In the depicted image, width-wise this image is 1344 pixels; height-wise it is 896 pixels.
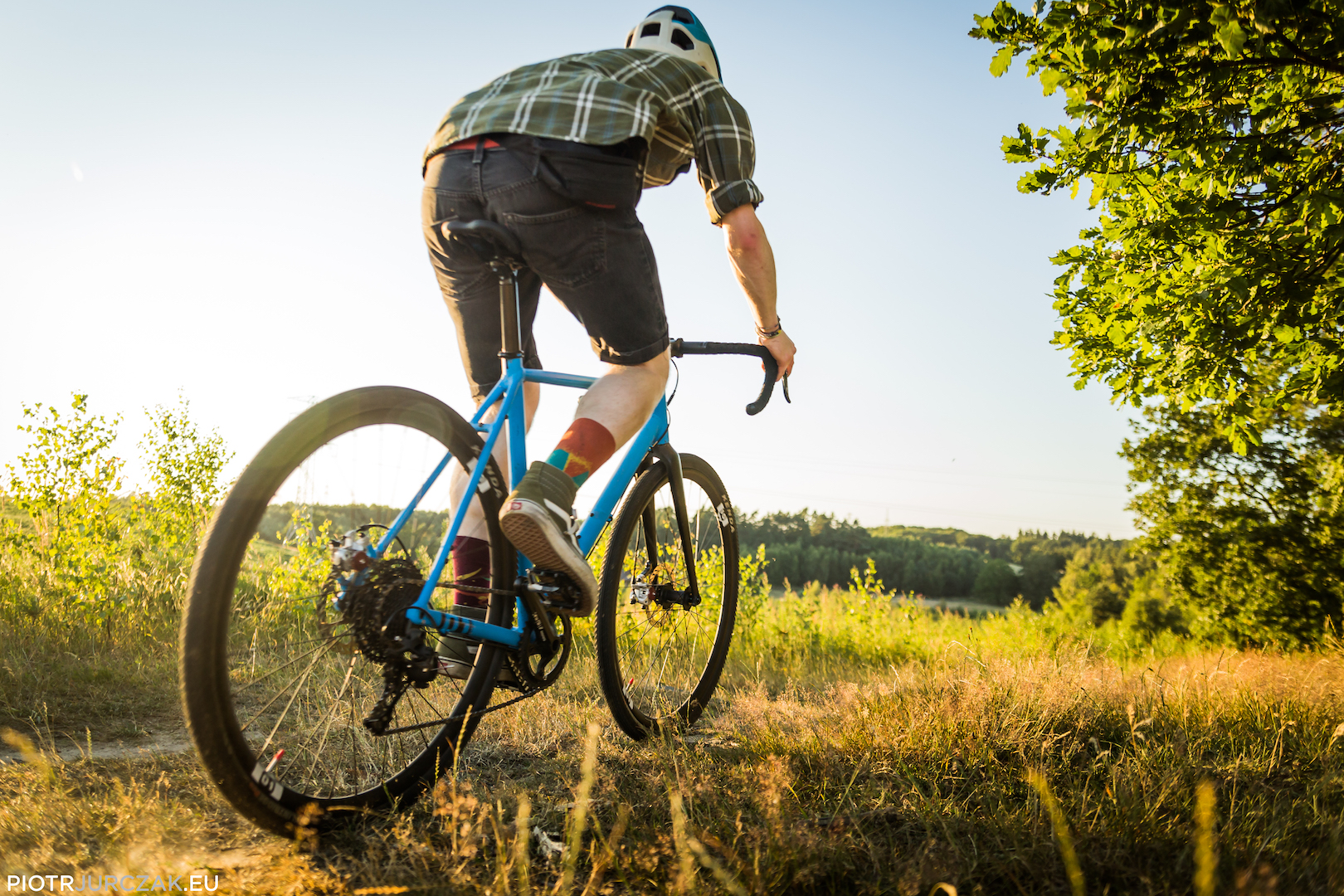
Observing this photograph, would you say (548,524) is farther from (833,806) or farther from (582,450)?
(833,806)

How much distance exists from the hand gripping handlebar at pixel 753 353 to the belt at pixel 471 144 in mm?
996

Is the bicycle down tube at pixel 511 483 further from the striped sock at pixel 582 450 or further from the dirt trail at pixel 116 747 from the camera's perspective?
the dirt trail at pixel 116 747

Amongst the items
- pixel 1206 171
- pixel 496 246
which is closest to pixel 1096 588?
pixel 1206 171

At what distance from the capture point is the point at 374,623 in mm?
1549

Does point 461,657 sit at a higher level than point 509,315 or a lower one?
lower

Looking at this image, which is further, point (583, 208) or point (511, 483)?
point (511, 483)

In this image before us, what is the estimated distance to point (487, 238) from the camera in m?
1.81

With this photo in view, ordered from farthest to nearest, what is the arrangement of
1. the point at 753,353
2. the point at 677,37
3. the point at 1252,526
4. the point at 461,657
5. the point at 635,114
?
the point at 1252,526, the point at 753,353, the point at 677,37, the point at 461,657, the point at 635,114

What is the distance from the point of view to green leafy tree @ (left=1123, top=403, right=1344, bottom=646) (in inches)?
469

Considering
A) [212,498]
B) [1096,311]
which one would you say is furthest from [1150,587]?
[212,498]

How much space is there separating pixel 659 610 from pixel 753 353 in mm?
1036

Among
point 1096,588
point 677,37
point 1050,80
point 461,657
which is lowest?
point 1096,588

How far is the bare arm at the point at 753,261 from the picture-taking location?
215 cm

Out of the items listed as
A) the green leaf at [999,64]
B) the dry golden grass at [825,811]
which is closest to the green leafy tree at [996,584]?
the green leaf at [999,64]
